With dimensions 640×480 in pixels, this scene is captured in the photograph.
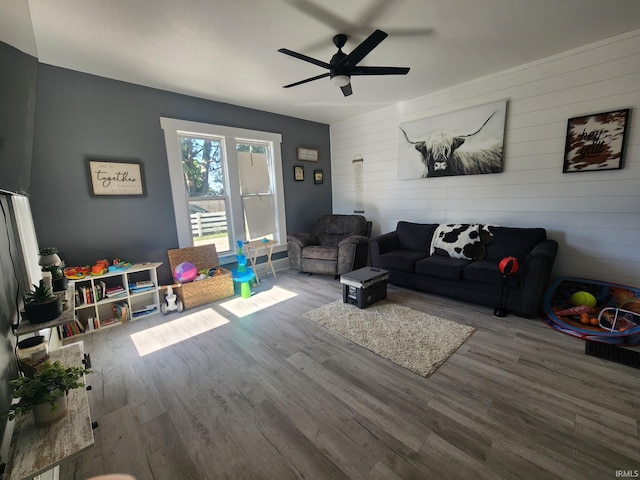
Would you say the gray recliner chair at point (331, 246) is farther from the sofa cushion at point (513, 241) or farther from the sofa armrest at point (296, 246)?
the sofa cushion at point (513, 241)

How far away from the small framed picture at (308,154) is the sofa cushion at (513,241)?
3155mm

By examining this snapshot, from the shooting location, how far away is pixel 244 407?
1.70 m

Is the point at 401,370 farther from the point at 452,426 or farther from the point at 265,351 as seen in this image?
the point at 265,351

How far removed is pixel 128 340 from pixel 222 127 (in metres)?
2.87

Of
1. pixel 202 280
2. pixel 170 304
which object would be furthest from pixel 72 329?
pixel 202 280

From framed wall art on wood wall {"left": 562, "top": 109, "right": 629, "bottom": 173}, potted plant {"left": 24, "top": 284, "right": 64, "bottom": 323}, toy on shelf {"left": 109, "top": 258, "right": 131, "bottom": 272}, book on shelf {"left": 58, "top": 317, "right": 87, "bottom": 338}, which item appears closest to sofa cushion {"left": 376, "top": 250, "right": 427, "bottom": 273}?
framed wall art on wood wall {"left": 562, "top": 109, "right": 629, "bottom": 173}

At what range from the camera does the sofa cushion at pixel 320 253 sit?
401 centimetres

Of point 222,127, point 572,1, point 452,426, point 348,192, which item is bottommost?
point 452,426

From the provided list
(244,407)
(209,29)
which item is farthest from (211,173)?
(244,407)

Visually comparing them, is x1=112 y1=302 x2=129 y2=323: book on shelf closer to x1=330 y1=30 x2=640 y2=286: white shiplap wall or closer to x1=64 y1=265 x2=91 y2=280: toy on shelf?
x1=64 y1=265 x2=91 y2=280: toy on shelf

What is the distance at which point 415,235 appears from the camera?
12.7 ft

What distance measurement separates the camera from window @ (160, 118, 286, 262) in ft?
11.4

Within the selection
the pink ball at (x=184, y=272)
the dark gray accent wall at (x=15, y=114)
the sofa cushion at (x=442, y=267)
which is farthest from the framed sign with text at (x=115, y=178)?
the sofa cushion at (x=442, y=267)

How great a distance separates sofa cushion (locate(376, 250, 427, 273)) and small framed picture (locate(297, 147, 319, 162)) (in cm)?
236
